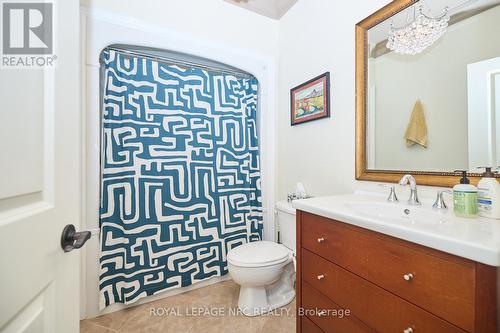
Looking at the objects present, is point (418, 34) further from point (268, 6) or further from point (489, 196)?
point (268, 6)

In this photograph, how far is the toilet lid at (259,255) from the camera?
1.35m

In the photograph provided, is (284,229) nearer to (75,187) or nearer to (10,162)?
(75,187)

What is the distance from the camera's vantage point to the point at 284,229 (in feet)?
5.21

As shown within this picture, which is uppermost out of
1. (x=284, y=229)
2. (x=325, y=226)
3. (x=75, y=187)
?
(x=75, y=187)

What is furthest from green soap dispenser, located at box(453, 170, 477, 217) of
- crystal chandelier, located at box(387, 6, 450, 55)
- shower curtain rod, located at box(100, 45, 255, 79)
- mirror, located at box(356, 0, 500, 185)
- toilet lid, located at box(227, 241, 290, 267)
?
shower curtain rod, located at box(100, 45, 255, 79)

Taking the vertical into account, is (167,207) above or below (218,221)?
above

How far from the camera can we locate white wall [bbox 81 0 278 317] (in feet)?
4.59

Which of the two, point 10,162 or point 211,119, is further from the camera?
point 211,119

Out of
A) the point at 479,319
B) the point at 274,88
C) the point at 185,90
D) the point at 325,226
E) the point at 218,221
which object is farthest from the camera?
the point at 274,88

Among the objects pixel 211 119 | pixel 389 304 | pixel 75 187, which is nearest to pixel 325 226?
pixel 389 304

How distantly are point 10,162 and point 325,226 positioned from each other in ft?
3.14

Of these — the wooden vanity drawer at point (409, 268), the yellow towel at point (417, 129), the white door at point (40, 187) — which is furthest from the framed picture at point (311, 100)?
the white door at point (40, 187)

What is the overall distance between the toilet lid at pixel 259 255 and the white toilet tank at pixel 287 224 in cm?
5

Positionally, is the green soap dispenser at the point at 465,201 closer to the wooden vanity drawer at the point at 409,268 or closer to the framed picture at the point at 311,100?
the wooden vanity drawer at the point at 409,268
